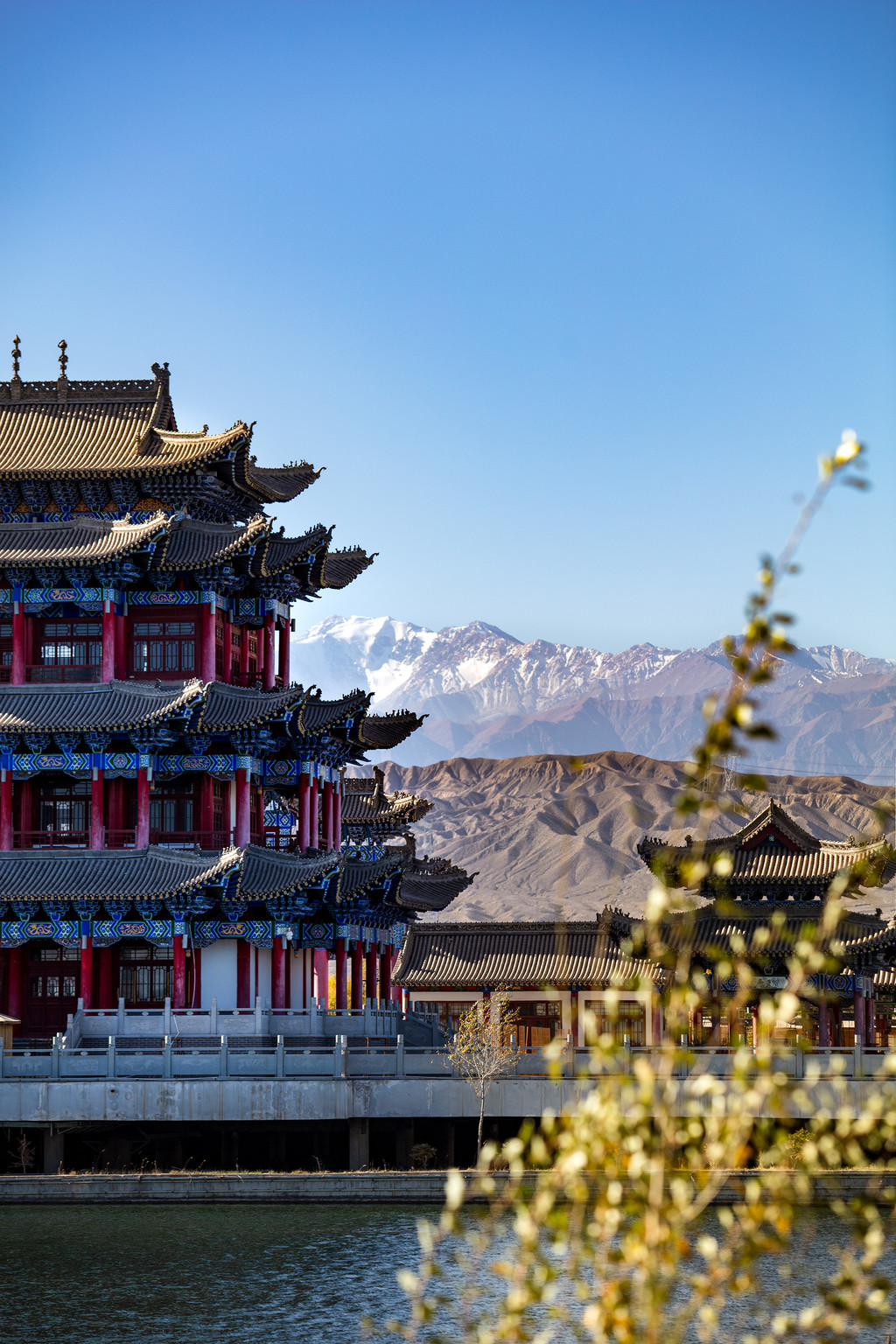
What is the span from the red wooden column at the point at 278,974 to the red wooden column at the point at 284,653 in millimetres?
12554

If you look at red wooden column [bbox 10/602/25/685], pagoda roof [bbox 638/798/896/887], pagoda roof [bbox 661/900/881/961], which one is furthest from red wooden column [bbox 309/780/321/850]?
pagoda roof [bbox 661/900/881/961]

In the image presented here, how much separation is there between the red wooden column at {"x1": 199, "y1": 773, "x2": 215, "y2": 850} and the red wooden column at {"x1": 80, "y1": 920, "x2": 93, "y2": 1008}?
5.44 meters

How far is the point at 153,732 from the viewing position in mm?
59094

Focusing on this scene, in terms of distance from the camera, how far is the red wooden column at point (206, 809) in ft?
202

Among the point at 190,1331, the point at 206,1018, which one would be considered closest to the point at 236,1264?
the point at 190,1331

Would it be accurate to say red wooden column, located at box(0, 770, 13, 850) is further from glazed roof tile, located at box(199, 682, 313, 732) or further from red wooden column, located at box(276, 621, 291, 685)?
red wooden column, located at box(276, 621, 291, 685)

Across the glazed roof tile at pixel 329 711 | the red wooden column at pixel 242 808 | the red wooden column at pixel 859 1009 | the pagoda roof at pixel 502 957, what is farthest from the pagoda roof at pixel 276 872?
the red wooden column at pixel 859 1009

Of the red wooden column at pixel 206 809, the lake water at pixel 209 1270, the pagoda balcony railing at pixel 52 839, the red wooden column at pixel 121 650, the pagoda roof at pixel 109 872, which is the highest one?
the red wooden column at pixel 121 650

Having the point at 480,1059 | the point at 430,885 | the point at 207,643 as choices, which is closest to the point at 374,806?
the point at 430,885

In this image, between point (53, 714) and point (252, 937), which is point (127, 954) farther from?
point (53, 714)

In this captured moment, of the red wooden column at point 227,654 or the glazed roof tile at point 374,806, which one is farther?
the glazed roof tile at point 374,806

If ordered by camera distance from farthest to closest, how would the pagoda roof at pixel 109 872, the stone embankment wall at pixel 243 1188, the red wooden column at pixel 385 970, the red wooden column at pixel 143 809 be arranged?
the red wooden column at pixel 385 970 → the red wooden column at pixel 143 809 → the pagoda roof at pixel 109 872 → the stone embankment wall at pixel 243 1188

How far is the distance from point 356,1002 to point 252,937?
11305mm

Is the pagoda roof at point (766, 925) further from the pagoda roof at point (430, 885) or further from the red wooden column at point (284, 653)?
the red wooden column at point (284, 653)
